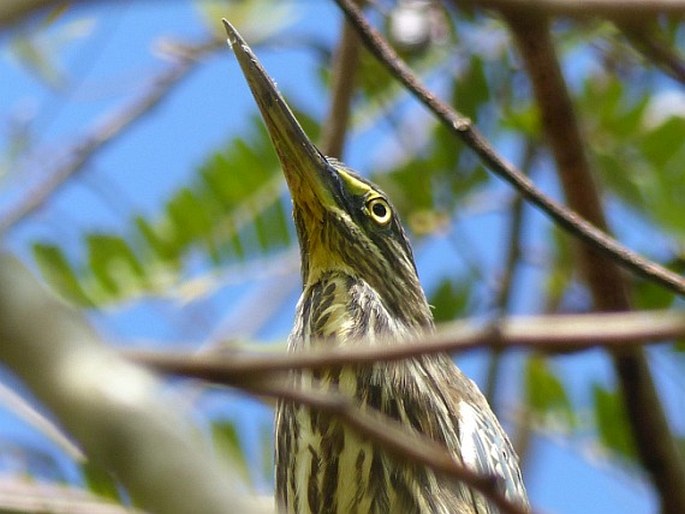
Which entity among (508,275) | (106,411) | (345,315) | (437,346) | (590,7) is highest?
(508,275)

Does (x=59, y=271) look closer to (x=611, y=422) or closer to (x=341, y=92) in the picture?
(x=341, y=92)

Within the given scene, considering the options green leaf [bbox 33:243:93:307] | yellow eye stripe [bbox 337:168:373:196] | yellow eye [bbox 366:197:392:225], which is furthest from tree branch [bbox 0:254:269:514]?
green leaf [bbox 33:243:93:307]

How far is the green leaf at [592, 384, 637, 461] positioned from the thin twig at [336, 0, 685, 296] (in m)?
1.41

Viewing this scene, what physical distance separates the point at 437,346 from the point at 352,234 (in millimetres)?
2002

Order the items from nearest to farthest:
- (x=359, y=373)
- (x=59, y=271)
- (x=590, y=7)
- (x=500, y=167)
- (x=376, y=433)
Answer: (x=376, y=433) < (x=590, y=7) < (x=500, y=167) < (x=359, y=373) < (x=59, y=271)

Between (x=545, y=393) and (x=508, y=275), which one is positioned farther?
(x=545, y=393)

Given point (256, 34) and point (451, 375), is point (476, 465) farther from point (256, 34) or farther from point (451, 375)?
point (256, 34)

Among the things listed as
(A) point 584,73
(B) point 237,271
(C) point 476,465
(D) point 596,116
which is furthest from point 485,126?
(C) point 476,465

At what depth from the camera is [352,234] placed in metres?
2.84

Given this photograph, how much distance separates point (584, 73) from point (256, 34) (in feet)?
3.45

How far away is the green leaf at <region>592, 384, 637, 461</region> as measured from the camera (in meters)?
3.11

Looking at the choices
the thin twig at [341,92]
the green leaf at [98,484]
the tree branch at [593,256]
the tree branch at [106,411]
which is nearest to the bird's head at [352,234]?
the thin twig at [341,92]

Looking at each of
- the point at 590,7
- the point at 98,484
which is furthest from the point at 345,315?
the point at 590,7

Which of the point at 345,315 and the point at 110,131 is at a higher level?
the point at 110,131
